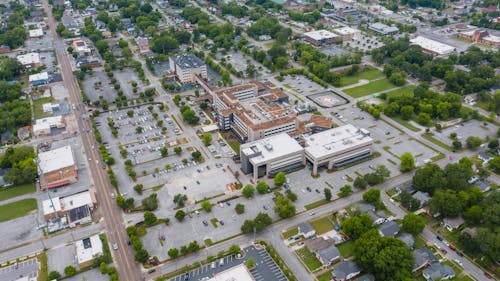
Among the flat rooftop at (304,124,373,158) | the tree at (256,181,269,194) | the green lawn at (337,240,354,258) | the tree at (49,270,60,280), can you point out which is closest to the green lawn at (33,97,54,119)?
the tree at (49,270,60,280)

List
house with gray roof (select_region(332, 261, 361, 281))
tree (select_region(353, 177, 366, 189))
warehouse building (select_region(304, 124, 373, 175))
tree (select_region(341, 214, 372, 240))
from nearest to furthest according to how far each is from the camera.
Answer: house with gray roof (select_region(332, 261, 361, 281)) < tree (select_region(341, 214, 372, 240)) < tree (select_region(353, 177, 366, 189)) < warehouse building (select_region(304, 124, 373, 175))

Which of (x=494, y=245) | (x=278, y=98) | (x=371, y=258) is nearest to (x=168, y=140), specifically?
(x=278, y=98)

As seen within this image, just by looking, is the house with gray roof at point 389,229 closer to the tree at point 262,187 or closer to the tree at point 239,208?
the tree at point 262,187

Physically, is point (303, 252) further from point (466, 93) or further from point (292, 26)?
point (292, 26)

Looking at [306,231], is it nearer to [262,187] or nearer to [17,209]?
[262,187]

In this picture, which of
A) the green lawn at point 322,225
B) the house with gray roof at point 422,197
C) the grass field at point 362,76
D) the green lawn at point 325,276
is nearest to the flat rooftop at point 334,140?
the green lawn at point 322,225

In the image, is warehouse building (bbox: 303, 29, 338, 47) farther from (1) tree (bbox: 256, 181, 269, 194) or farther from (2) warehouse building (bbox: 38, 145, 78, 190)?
(2) warehouse building (bbox: 38, 145, 78, 190)
